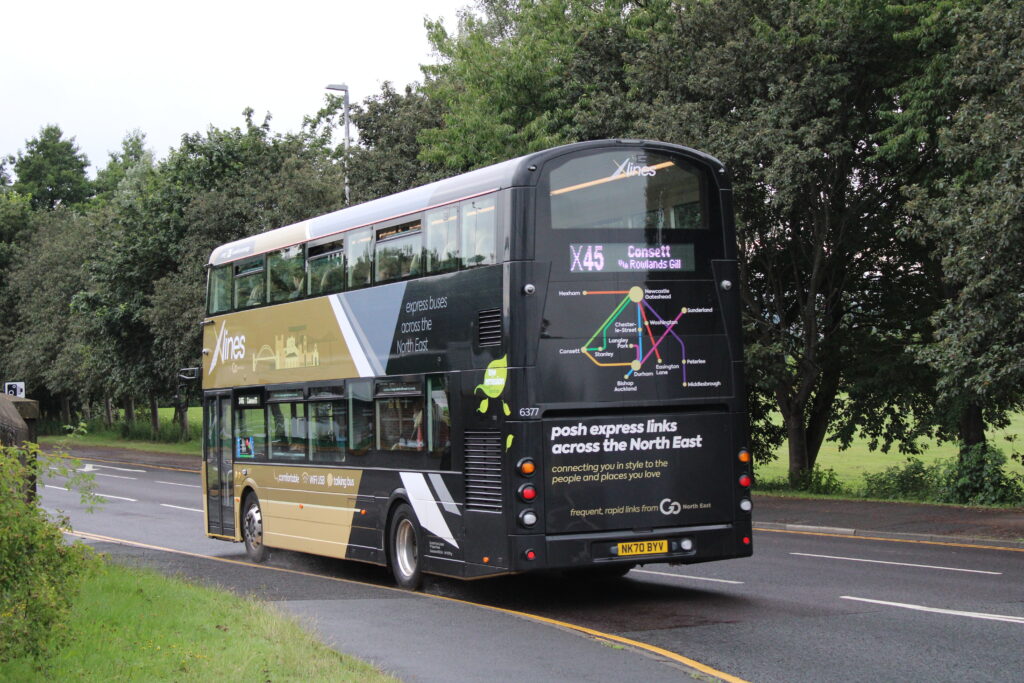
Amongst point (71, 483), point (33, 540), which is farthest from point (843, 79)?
point (33, 540)

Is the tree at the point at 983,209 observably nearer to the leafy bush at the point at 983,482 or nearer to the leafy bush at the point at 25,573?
the leafy bush at the point at 983,482

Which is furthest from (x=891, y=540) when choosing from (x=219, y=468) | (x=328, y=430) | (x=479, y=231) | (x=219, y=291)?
(x=219, y=291)

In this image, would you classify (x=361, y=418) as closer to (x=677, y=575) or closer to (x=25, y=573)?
(x=677, y=575)

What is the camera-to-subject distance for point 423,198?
1309 centimetres

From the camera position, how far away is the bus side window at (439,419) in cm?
1244

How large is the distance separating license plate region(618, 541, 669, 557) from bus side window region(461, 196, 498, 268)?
2.95 m

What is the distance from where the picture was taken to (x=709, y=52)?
2520 cm

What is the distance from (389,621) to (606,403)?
9.22ft

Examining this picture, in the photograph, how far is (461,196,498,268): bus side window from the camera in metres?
11.6

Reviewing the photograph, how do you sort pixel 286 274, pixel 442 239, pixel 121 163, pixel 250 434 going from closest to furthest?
pixel 442 239 < pixel 286 274 < pixel 250 434 < pixel 121 163

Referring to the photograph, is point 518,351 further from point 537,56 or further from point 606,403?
point 537,56

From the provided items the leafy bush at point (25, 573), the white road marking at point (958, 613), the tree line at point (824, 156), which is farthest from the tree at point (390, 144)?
the leafy bush at point (25, 573)

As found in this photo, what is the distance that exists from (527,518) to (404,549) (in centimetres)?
294

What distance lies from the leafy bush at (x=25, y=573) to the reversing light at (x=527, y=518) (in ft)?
15.8
